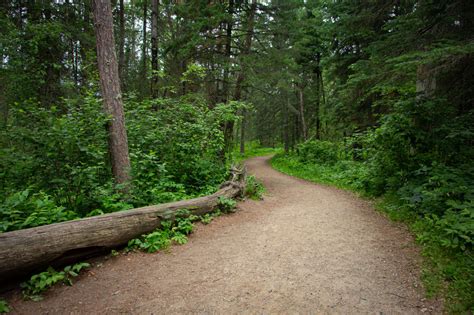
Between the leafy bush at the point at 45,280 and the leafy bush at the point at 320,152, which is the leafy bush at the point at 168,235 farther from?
the leafy bush at the point at 320,152

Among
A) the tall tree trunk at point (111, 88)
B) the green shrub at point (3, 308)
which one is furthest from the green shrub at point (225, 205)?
the green shrub at point (3, 308)

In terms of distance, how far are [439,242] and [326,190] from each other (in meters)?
5.64

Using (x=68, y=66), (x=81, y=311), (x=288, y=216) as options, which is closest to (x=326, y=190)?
(x=288, y=216)

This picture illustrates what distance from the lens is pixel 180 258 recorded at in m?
4.10

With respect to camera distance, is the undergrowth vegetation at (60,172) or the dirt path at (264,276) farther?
the undergrowth vegetation at (60,172)

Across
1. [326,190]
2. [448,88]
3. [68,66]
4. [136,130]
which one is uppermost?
[68,66]

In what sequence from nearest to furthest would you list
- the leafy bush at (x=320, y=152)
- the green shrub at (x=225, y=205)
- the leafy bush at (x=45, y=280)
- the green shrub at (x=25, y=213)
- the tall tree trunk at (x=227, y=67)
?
the leafy bush at (x=45, y=280), the green shrub at (x=25, y=213), the green shrub at (x=225, y=205), the tall tree trunk at (x=227, y=67), the leafy bush at (x=320, y=152)

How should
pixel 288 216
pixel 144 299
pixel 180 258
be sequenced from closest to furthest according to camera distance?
pixel 144 299
pixel 180 258
pixel 288 216

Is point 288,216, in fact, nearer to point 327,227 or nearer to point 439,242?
point 327,227

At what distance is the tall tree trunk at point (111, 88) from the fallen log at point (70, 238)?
1732 mm

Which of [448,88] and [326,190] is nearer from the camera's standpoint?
[448,88]

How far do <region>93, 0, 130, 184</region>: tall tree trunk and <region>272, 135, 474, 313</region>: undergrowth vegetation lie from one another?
618 centimetres

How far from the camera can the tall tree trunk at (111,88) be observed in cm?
569

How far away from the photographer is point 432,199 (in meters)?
4.90
